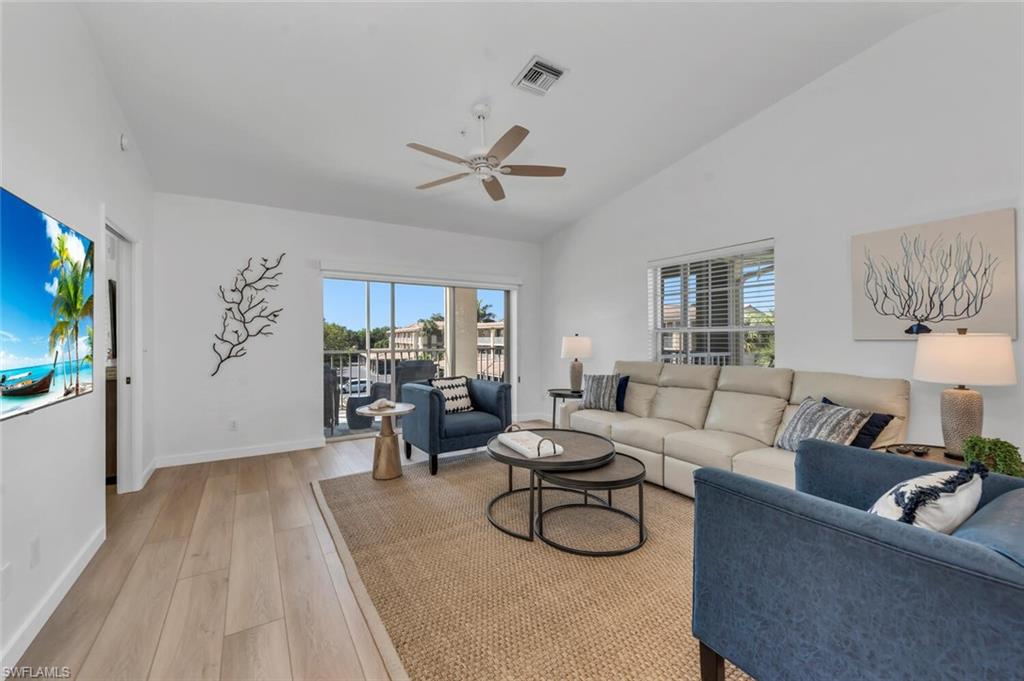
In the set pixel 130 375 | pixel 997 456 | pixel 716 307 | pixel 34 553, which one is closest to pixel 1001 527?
pixel 997 456

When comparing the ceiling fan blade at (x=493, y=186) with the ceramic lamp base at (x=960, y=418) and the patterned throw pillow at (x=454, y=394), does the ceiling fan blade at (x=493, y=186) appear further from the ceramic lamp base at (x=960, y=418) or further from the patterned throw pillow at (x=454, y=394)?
the ceramic lamp base at (x=960, y=418)

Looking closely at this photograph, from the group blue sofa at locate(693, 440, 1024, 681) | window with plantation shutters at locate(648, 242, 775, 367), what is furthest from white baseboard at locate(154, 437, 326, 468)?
blue sofa at locate(693, 440, 1024, 681)

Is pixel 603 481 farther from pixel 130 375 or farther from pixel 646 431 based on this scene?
pixel 130 375

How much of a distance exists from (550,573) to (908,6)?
399 centimetres

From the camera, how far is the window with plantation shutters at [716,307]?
12.5 ft

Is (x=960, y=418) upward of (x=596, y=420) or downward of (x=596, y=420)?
upward

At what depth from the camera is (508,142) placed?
2623 millimetres

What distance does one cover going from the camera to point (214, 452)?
4.20m

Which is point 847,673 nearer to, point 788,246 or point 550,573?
point 550,573

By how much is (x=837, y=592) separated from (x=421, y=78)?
3.29m

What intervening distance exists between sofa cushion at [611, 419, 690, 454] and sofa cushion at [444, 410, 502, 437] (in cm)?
110

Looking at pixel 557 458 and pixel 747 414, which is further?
pixel 747 414

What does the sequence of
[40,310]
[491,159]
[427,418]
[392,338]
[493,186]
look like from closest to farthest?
[40,310] → [491,159] → [493,186] → [427,418] → [392,338]

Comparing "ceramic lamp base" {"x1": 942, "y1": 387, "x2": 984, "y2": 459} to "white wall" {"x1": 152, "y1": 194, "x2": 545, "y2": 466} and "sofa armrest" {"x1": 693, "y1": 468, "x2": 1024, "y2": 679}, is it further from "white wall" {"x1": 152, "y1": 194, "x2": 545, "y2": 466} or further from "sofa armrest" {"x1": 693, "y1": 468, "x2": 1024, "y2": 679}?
"white wall" {"x1": 152, "y1": 194, "x2": 545, "y2": 466}
